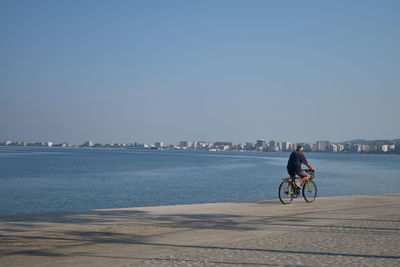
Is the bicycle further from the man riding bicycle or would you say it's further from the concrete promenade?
the concrete promenade

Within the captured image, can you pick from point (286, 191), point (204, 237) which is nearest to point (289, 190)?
point (286, 191)

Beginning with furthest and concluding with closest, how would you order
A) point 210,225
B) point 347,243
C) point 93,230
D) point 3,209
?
point 3,209
point 210,225
point 93,230
point 347,243

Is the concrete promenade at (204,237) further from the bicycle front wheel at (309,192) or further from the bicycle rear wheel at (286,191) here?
the bicycle front wheel at (309,192)

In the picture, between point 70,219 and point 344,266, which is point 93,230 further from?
point 344,266

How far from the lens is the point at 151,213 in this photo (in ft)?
45.9

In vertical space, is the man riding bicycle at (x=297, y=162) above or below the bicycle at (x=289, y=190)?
above

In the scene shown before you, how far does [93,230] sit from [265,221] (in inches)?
181

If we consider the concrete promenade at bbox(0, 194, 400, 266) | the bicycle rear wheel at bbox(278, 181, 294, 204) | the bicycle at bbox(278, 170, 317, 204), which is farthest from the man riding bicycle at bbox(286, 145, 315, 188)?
the concrete promenade at bbox(0, 194, 400, 266)

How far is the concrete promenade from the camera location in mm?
8258

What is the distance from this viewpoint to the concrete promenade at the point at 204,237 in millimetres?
8258

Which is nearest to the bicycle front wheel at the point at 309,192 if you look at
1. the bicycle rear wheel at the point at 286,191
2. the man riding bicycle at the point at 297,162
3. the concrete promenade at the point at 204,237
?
the man riding bicycle at the point at 297,162

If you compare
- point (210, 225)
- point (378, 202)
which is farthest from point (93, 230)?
point (378, 202)

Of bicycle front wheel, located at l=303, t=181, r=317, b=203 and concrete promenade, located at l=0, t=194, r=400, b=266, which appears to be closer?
concrete promenade, located at l=0, t=194, r=400, b=266

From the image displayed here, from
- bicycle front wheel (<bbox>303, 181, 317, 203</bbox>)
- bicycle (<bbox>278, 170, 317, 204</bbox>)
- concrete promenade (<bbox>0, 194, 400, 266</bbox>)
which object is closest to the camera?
concrete promenade (<bbox>0, 194, 400, 266</bbox>)
